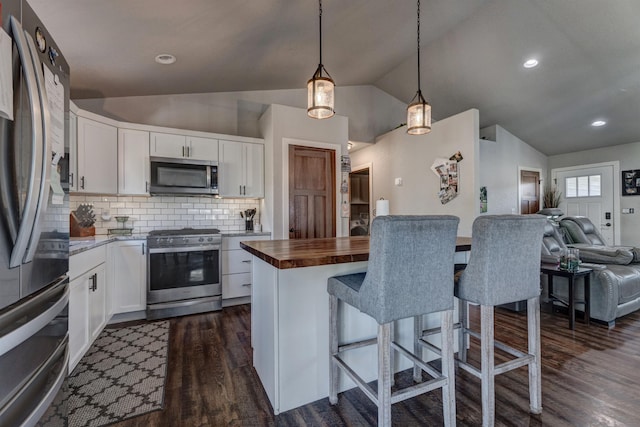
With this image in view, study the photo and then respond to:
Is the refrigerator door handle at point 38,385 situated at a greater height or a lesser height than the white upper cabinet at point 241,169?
lesser

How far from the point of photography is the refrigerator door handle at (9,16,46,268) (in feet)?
2.87

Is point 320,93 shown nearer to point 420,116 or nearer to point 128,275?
point 420,116

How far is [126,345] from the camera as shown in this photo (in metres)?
2.62

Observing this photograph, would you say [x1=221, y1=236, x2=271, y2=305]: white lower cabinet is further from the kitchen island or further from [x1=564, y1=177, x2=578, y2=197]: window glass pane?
[x1=564, y1=177, x2=578, y2=197]: window glass pane

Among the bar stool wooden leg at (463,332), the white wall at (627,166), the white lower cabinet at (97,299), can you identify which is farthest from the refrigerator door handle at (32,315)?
the white wall at (627,166)

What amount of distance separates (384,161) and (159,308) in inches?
169

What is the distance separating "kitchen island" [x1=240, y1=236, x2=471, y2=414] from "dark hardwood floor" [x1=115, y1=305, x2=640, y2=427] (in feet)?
0.39

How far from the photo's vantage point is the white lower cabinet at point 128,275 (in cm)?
312

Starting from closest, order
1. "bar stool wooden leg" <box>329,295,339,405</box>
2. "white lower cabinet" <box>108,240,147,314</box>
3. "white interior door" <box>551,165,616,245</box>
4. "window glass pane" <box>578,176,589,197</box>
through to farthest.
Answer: "bar stool wooden leg" <box>329,295,339,405</box>, "white lower cabinet" <box>108,240,147,314</box>, "white interior door" <box>551,165,616,245</box>, "window glass pane" <box>578,176,589,197</box>

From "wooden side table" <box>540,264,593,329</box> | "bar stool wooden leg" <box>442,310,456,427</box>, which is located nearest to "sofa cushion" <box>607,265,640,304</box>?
"wooden side table" <box>540,264,593,329</box>

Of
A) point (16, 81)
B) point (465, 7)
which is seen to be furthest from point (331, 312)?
point (465, 7)

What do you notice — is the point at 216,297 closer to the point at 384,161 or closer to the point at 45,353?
the point at 45,353

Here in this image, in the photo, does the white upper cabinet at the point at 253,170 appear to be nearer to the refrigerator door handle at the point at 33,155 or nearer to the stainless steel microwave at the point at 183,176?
the stainless steel microwave at the point at 183,176

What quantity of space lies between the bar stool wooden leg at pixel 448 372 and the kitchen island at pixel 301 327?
1.71 feet
